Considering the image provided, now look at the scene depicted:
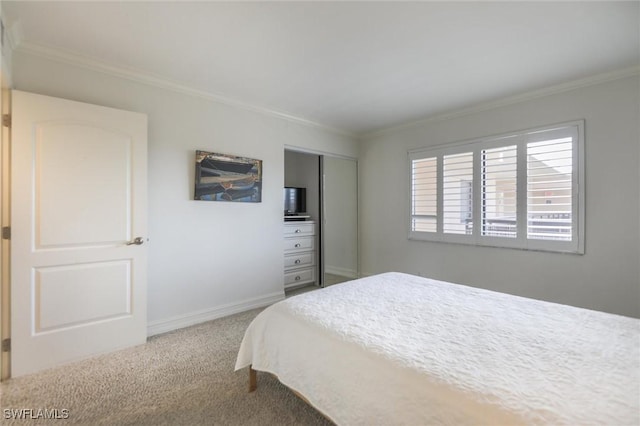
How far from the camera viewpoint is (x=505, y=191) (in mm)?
3234

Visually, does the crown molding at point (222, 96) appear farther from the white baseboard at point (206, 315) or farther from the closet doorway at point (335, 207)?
the white baseboard at point (206, 315)

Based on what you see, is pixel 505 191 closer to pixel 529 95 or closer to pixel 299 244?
pixel 529 95

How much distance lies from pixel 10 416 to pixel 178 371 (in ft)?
2.86

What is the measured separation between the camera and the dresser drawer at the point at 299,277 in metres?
4.22

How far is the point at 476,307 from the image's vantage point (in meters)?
1.78

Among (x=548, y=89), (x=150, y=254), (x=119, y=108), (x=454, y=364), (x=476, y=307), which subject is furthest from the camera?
(x=548, y=89)

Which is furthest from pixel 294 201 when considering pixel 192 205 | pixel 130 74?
pixel 130 74

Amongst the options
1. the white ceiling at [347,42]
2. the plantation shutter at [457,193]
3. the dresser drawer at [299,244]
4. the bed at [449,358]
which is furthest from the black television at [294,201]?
the bed at [449,358]

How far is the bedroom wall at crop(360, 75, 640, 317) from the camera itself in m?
2.56

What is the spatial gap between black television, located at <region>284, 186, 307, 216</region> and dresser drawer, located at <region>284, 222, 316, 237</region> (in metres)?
0.31

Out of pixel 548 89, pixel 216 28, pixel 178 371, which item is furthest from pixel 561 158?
pixel 178 371

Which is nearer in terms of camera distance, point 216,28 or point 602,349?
point 602,349

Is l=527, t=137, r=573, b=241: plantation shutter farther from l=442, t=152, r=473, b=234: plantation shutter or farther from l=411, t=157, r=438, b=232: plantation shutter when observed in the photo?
l=411, t=157, r=438, b=232: plantation shutter

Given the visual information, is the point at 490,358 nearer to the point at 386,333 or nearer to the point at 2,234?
the point at 386,333
